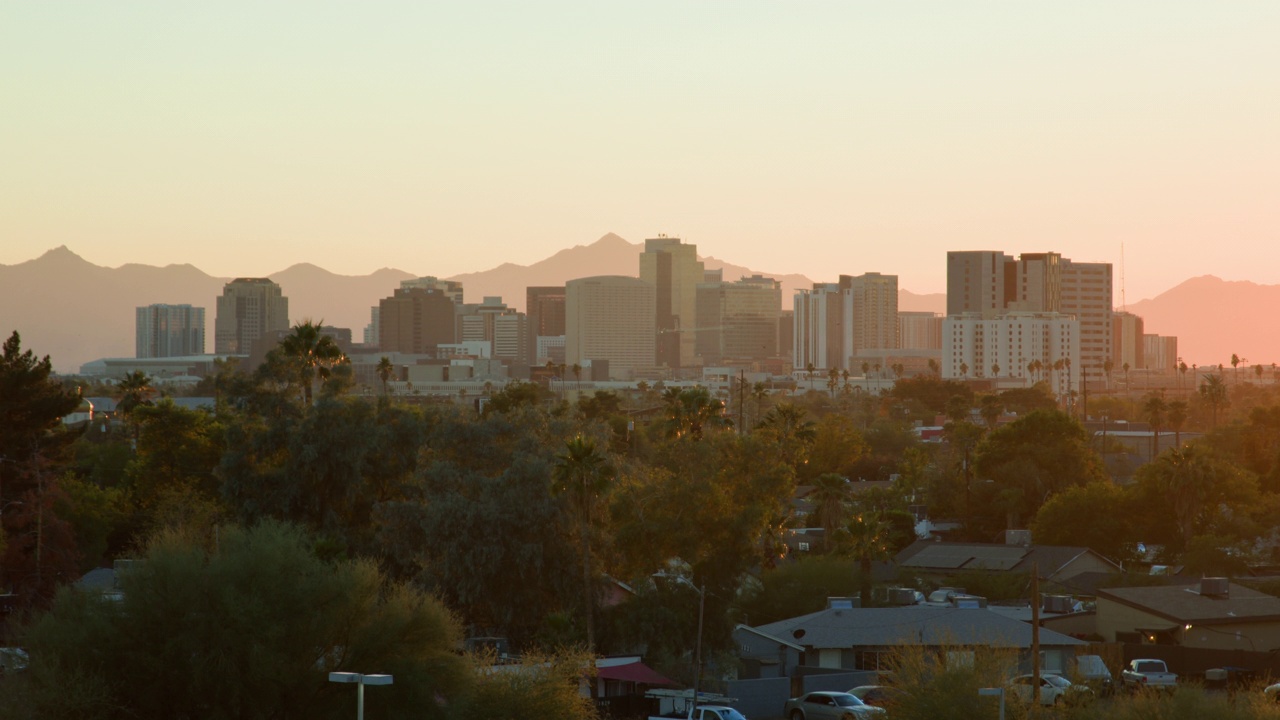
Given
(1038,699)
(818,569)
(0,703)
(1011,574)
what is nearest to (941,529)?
(1011,574)

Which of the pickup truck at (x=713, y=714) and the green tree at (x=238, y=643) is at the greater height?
the green tree at (x=238, y=643)

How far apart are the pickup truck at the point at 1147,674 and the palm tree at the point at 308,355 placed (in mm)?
35308

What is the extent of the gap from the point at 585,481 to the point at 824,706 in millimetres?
11431

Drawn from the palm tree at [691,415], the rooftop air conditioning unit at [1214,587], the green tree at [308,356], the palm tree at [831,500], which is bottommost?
the rooftop air conditioning unit at [1214,587]

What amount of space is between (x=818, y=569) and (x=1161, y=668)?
15324 mm

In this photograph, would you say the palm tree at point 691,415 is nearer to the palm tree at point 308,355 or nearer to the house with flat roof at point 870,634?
the palm tree at point 308,355

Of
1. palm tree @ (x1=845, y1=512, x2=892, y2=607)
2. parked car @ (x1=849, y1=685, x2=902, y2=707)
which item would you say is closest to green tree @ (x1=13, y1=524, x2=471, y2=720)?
parked car @ (x1=849, y1=685, x2=902, y2=707)

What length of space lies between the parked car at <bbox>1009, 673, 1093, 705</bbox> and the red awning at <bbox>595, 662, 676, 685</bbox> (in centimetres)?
1007

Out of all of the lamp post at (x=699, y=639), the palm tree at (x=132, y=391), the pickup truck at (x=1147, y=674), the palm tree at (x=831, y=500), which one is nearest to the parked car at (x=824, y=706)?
the lamp post at (x=699, y=639)

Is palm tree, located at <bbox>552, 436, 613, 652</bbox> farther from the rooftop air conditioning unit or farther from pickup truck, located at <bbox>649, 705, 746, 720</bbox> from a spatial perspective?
the rooftop air conditioning unit

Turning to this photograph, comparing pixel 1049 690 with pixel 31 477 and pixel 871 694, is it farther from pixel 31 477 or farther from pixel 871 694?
pixel 31 477

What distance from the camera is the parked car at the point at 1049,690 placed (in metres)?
33.4

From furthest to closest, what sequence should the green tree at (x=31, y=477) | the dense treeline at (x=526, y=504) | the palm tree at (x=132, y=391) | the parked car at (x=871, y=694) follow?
the palm tree at (x=132, y=391), the green tree at (x=31, y=477), the dense treeline at (x=526, y=504), the parked car at (x=871, y=694)

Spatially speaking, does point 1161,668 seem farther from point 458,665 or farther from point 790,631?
point 458,665
